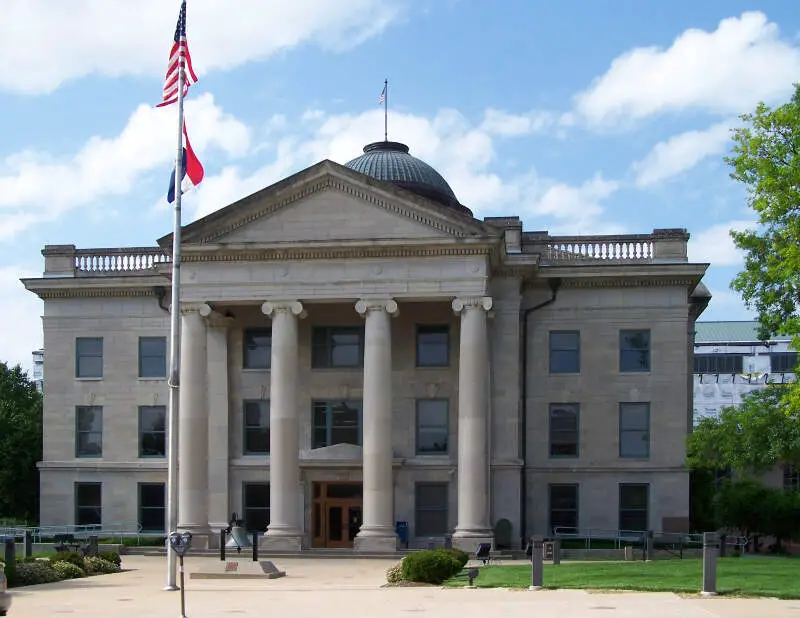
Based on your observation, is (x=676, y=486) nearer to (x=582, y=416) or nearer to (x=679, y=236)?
(x=582, y=416)

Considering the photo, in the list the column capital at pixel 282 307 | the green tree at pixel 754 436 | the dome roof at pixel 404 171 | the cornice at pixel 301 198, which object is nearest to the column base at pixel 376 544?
the column capital at pixel 282 307

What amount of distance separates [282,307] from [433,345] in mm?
7020

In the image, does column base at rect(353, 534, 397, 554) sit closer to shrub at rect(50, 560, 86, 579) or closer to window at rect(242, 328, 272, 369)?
window at rect(242, 328, 272, 369)

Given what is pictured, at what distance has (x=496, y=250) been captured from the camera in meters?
47.8

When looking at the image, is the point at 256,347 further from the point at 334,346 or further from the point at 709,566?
the point at 709,566

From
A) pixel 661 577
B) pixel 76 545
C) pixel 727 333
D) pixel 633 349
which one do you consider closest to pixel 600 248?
pixel 633 349

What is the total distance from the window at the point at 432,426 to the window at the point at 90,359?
48.7 ft

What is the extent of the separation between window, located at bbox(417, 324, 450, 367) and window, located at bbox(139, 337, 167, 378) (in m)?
11.6

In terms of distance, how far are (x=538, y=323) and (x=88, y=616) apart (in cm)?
2952

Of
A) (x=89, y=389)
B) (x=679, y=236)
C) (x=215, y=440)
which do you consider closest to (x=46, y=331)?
(x=89, y=389)

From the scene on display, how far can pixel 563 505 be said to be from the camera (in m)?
51.6

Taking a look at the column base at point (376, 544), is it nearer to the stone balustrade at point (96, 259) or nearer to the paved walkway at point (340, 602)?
the paved walkway at point (340, 602)

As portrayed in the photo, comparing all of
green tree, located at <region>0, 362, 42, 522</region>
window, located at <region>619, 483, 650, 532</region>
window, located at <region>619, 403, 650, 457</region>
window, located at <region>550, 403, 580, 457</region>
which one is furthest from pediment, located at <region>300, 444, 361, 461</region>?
green tree, located at <region>0, 362, 42, 522</region>

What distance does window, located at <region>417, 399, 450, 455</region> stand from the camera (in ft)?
168
